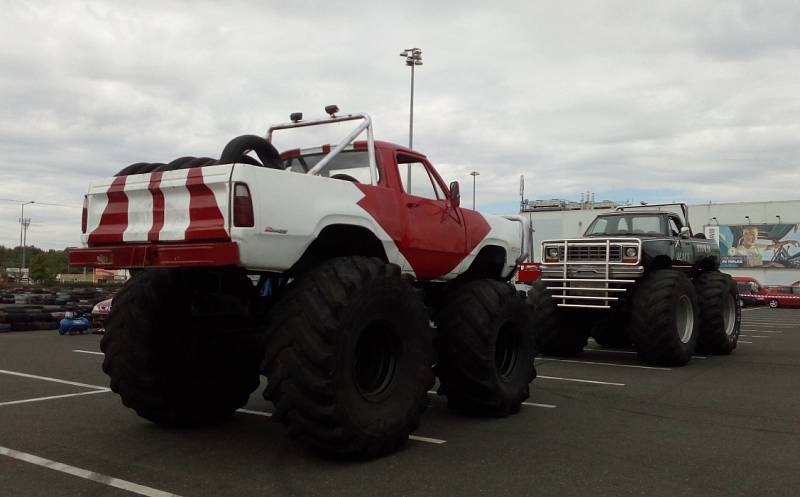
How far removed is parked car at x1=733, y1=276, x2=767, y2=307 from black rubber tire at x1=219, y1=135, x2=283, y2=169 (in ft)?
106

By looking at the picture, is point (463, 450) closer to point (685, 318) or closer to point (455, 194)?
point (455, 194)

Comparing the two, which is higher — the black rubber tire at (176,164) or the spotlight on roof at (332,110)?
the spotlight on roof at (332,110)

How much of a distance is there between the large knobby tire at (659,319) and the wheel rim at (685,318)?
26 centimetres

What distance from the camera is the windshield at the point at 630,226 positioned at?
40.0 ft

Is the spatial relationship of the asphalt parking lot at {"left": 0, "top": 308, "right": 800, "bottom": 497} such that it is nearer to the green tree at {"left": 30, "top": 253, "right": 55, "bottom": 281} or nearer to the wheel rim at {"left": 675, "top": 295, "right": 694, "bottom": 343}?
the wheel rim at {"left": 675, "top": 295, "right": 694, "bottom": 343}

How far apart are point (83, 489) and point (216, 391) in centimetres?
186

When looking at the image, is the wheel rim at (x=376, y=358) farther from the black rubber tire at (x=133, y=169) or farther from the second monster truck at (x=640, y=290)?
the second monster truck at (x=640, y=290)

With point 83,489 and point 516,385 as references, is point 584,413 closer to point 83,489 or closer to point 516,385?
point 516,385

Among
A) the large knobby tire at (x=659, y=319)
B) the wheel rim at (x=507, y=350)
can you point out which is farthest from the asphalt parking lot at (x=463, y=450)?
the large knobby tire at (x=659, y=319)

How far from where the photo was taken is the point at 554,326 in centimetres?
1187

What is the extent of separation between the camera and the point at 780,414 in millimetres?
7074

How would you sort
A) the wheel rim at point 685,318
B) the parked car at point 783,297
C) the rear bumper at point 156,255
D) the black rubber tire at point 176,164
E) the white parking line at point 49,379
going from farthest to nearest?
the parked car at point 783,297 → the wheel rim at point 685,318 → the white parking line at point 49,379 → the black rubber tire at point 176,164 → the rear bumper at point 156,255

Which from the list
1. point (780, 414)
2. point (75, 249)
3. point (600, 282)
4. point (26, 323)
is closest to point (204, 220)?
point (75, 249)

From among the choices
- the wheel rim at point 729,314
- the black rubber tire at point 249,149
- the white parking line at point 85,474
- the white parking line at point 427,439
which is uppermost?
the black rubber tire at point 249,149
